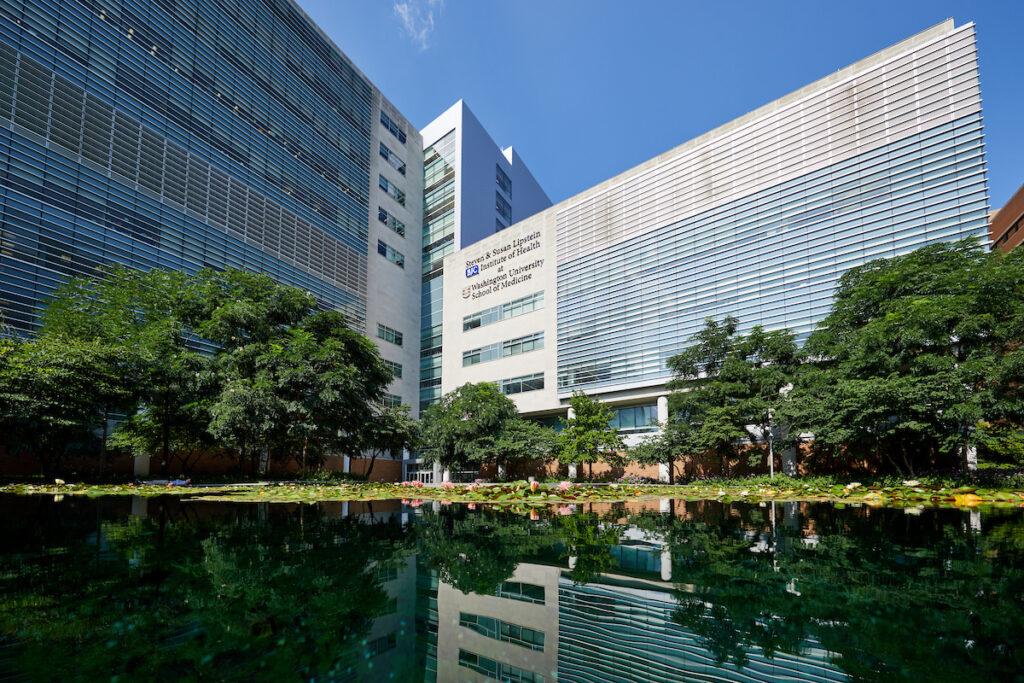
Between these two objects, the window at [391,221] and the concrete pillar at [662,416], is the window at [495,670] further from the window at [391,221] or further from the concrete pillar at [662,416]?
the window at [391,221]

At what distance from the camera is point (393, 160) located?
41969 millimetres

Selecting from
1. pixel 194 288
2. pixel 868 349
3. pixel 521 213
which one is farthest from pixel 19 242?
pixel 521 213

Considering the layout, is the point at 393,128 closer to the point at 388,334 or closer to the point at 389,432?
the point at 388,334

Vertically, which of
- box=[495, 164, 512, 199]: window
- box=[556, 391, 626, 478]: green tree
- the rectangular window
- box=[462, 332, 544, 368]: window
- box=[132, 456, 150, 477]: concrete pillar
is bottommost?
box=[132, 456, 150, 477]: concrete pillar

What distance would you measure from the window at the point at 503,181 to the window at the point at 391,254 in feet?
42.7

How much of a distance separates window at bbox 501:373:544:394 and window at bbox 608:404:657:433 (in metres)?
5.06

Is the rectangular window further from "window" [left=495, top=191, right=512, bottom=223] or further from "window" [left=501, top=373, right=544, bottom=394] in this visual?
"window" [left=495, top=191, right=512, bottom=223]

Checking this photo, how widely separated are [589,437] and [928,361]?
13.8m

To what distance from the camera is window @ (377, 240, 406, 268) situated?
128 ft

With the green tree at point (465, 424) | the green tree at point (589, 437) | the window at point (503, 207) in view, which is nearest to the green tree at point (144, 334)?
the green tree at point (465, 424)

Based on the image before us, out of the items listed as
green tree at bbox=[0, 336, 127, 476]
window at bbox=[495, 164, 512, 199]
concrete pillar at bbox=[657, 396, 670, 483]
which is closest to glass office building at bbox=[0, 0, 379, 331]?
green tree at bbox=[0, 336, 127, 476]

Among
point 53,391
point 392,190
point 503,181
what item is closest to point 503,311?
point 392,190

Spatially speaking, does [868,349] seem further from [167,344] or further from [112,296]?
[112,296]

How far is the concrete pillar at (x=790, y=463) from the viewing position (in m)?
20.5
